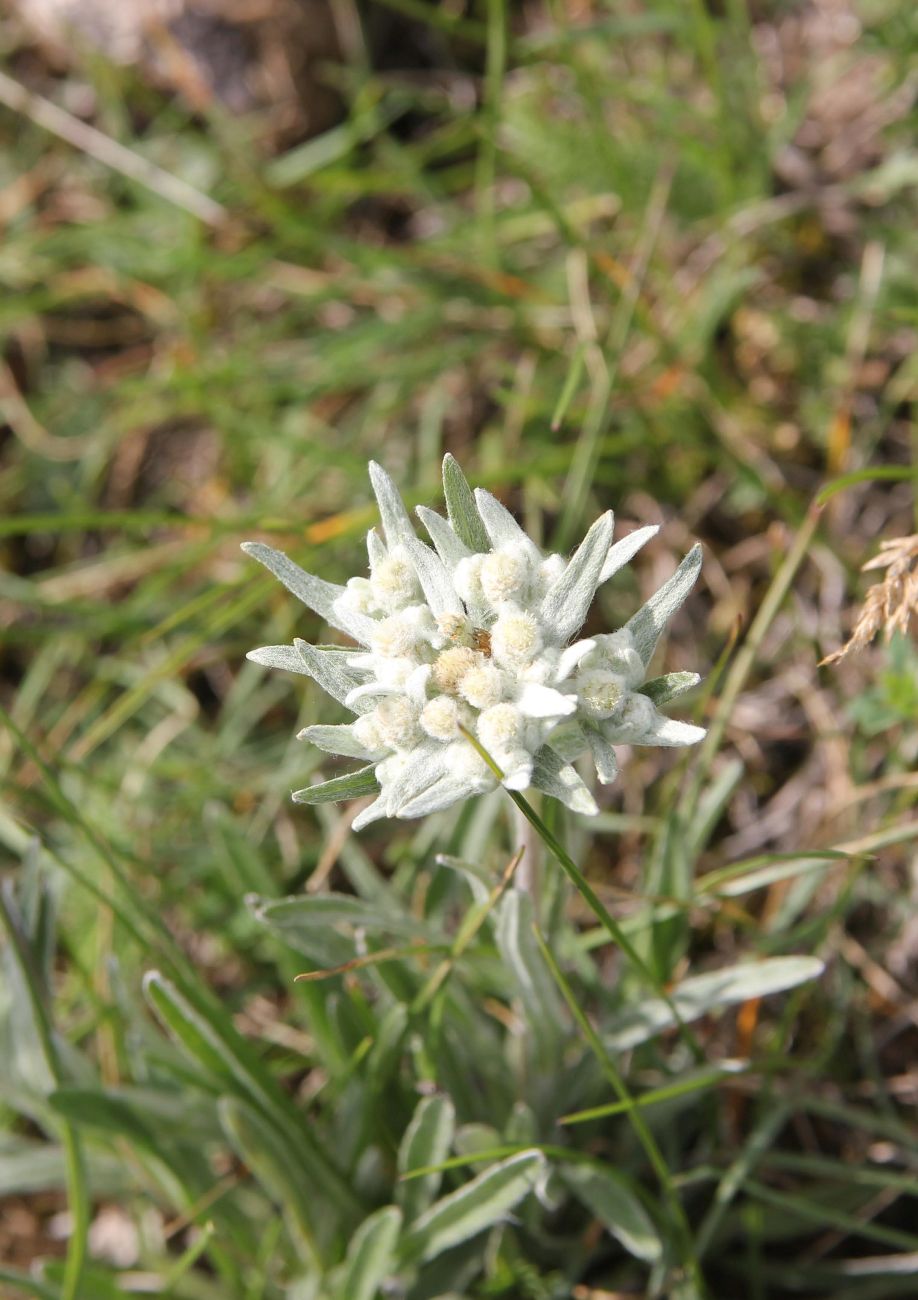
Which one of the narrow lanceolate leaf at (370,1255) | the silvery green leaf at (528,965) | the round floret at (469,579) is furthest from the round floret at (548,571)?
the narrow lanceolate leaf at (370,1255)

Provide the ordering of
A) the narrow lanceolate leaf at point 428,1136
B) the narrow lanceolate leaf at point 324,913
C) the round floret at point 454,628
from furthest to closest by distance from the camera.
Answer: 1. the narrow lanceolate leaf at point 428,1136
2. the narrow lanceolate leaf at point 324,913
3. the round floret at point 454,628

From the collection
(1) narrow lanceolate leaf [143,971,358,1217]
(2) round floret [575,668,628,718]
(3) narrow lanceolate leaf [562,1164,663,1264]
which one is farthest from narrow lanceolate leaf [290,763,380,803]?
(3) narrow lanceolate leaf [562,1164,663,1264]

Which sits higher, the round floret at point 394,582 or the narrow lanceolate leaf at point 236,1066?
the round floret at point 394,582

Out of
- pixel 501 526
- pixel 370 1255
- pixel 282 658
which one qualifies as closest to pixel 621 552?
pixel 501 526

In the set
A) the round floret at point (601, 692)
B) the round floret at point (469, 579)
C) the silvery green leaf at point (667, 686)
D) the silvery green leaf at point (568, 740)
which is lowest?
the silvery green leaf at point (568, 740)

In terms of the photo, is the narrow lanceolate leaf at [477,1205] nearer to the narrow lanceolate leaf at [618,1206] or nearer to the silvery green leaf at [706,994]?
the narrow lanceolate leaf at [618,1206]

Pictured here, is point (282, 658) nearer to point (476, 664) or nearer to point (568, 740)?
point (476, 664)

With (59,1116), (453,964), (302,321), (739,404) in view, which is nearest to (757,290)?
(739,404)
